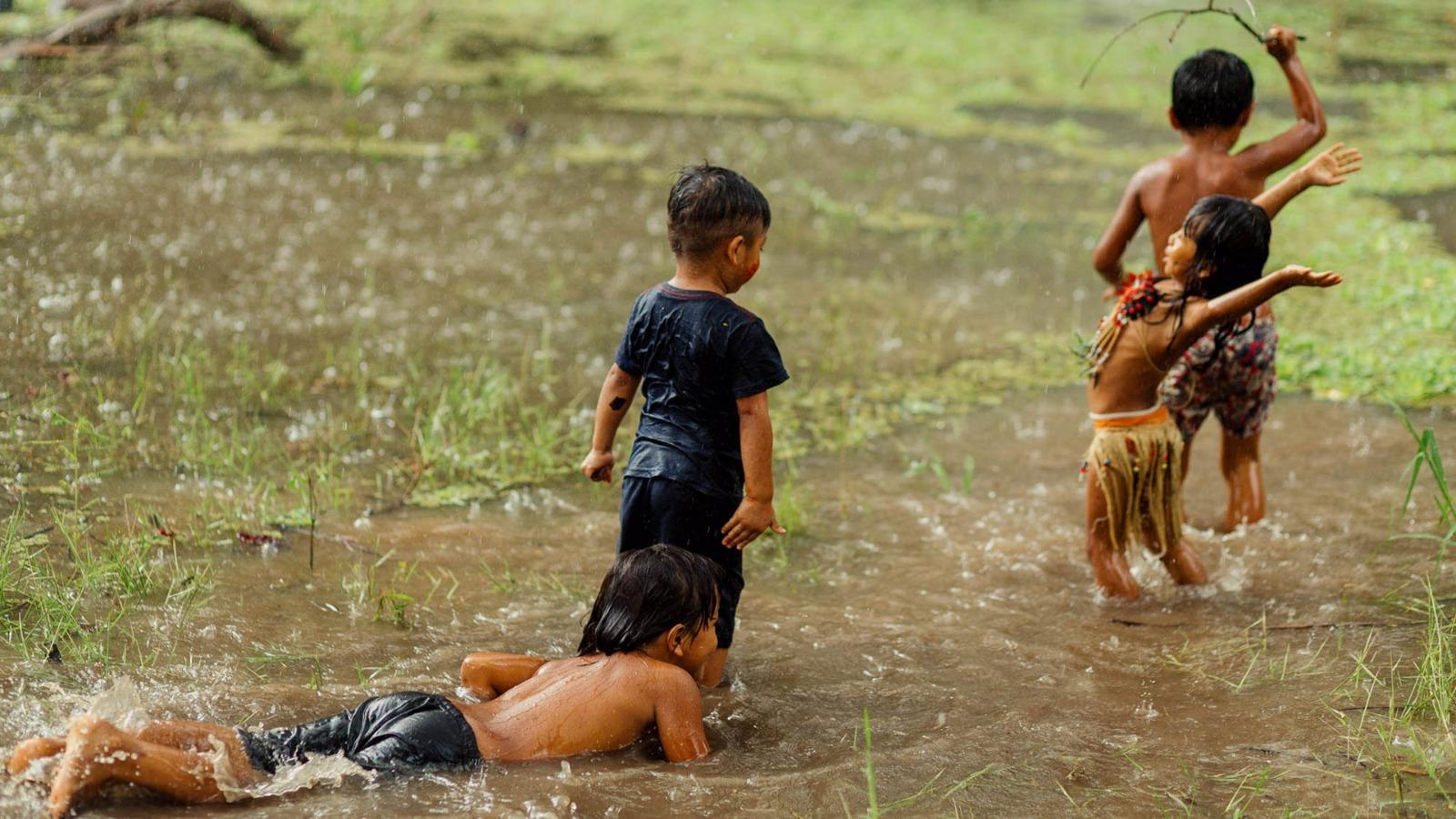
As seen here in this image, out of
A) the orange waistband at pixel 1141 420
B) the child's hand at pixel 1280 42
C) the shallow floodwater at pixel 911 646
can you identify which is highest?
the child's hand at pixel 1280 42

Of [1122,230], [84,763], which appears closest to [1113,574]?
[1122,230]

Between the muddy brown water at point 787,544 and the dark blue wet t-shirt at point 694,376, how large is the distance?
685 millimetres

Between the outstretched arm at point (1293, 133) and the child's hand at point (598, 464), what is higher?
the outstretched arm at point (1293, 133)

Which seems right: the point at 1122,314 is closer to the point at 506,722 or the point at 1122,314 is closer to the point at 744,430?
the point at 744,430

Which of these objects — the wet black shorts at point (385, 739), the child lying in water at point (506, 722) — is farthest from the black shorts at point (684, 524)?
the wet black shorts at point (385, 739)

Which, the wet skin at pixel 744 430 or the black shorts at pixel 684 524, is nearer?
the wet skin at pixel 744 430

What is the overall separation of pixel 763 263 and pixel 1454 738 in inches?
230

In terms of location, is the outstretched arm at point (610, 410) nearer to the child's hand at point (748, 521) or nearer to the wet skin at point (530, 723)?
the child's hand at point (748, 521)

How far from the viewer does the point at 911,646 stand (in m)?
4.41

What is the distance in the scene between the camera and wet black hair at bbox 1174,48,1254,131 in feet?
16.8

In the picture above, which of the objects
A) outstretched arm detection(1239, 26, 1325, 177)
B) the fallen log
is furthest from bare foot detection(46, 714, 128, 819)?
the fallen log

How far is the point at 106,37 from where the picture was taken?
9.66m

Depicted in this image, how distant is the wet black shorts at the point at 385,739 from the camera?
3.28 meters

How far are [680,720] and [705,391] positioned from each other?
920 millimetres
